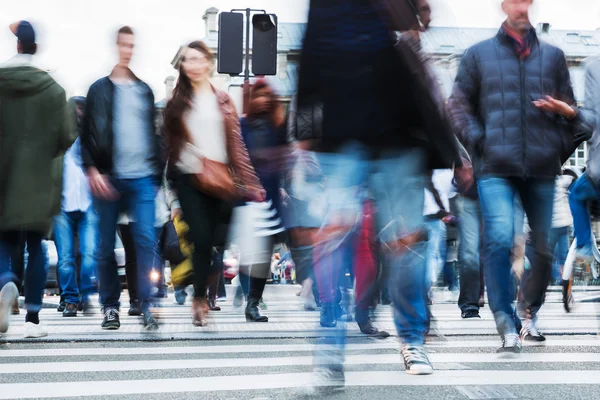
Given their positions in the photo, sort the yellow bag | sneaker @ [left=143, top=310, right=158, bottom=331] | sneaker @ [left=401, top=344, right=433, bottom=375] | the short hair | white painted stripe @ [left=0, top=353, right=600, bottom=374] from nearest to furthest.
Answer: sneaker @ [left=401, top=344, right=433, bottom=375] < white painted stripe @ [left=0, top=353, right=600, bottom=374] < sneaker @ [left=143, top=310, right=158, bottom=331] < the short hair < the yellow bag

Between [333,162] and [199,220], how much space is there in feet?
7.80

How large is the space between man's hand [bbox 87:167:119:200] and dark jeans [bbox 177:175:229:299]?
1.57 ft

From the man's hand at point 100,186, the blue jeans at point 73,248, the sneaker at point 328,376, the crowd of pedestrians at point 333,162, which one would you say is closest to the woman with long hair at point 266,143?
the crowd of pedestrians at point 333,162

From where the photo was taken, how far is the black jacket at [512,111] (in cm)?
513

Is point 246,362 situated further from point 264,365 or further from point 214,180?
point 214,180

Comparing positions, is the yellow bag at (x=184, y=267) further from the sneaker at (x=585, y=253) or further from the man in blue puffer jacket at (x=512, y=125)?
the sneaker at (x=585, y=253)

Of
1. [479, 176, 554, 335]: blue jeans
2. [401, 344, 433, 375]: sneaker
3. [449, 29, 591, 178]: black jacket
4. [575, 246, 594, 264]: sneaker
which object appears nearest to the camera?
[401, 344, 433, 375]: sneaker

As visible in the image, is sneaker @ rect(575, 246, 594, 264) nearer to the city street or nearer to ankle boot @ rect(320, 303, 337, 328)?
the city street

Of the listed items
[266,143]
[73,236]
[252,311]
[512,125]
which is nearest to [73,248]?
[73,236]

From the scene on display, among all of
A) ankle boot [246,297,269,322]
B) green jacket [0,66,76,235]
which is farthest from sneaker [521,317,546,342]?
green jacket [0,66,76,235]

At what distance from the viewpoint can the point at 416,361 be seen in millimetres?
4023

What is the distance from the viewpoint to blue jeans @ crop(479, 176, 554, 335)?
5.02 metres

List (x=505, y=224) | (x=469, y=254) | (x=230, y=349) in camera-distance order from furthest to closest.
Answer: (x=469, y=254)
(x=230, y=349)
(x=505, y=224)

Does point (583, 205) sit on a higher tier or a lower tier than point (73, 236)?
higher
